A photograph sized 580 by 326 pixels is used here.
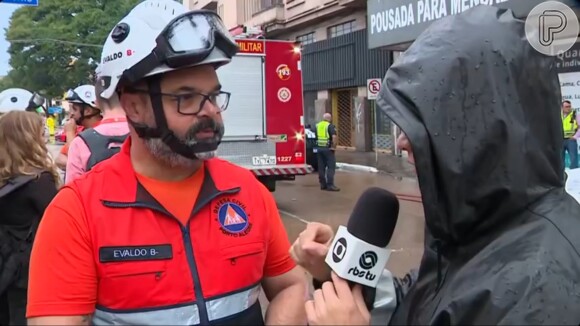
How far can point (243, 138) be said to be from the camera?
10703mm

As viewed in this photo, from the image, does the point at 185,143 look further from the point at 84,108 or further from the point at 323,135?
the point at 323,135

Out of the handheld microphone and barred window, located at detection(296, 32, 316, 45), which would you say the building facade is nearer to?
barred window, located at detection(296, 32, 316, 45)

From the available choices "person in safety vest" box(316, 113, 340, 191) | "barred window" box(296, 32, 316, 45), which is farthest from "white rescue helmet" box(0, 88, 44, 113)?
"barred window" box(296, 32, 316, 45)

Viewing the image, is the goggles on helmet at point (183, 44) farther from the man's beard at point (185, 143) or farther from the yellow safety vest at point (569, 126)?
the yellow safety vest at point (569, 126)

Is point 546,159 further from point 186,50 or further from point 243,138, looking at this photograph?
point 243,138

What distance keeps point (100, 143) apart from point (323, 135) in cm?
1033

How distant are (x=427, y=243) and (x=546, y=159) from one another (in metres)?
0.40

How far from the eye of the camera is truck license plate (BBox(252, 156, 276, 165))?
10.7m

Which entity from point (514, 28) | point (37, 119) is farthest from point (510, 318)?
point (37, 119)

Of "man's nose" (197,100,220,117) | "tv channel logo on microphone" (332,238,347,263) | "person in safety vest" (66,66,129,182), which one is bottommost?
"tv channel logo on microphone" (332,238,347,263)

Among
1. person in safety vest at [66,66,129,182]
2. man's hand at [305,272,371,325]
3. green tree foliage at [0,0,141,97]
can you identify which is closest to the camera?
man's hand at [305,272,371,325]

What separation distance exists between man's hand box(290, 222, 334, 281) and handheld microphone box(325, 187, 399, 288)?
6cm

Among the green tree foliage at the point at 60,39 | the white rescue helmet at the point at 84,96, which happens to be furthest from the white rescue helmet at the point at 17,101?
the green tree foliage at the point at 60,39

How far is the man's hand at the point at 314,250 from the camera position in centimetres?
162
